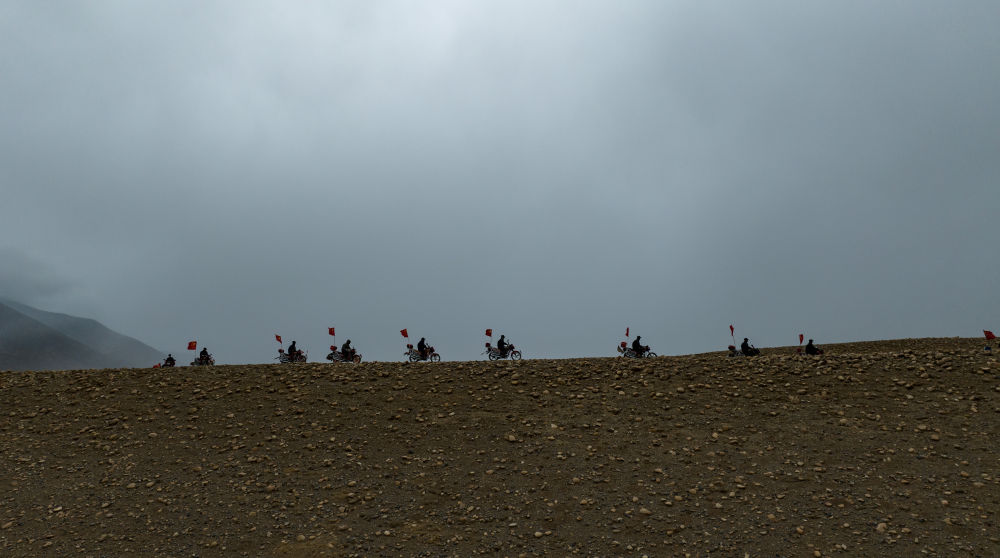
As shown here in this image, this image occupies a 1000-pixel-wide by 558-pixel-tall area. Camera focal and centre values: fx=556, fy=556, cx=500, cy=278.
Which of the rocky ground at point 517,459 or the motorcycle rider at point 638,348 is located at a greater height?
the motorcycle rider at point 638,348

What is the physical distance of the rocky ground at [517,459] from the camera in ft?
44.3

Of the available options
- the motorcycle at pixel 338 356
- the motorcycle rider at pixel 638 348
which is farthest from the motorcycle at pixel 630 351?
the motorcycle at pixel 338 356

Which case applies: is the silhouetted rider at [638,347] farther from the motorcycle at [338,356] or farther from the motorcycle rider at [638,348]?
the motorcycle at [338,356]

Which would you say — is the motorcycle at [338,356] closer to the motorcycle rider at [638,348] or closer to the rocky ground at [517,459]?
the rocky ground at [517,459]

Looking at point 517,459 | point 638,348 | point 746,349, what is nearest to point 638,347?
point 638,348

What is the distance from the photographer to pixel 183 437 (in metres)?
19.3

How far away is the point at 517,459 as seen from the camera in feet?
56.0

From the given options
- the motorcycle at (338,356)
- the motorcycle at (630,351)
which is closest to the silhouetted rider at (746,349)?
the motorcycle at (630,351)

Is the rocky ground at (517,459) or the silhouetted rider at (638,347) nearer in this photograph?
the rocky ground at (517,459)

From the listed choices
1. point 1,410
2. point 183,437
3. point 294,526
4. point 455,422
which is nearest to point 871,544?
point 455,422

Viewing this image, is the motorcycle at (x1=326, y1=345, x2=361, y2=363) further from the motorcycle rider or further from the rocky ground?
the motorcycle rider

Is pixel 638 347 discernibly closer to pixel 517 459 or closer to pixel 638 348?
pixel 638 348

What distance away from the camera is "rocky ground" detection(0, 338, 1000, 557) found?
13500mm

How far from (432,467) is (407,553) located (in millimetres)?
3918
